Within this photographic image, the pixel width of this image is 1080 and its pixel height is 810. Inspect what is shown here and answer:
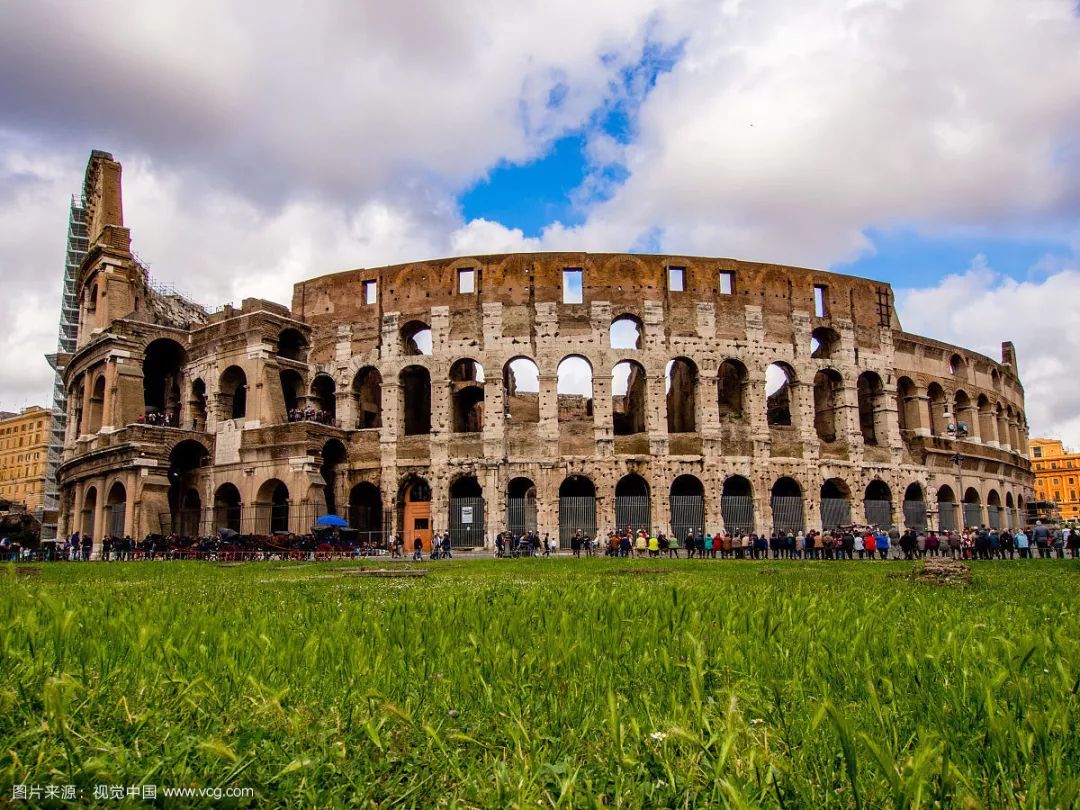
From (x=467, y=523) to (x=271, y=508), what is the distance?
7958 millimetres

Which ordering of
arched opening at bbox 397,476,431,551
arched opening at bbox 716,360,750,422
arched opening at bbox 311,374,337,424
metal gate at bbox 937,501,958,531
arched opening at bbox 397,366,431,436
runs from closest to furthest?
arched opening at bbox 397,476,431,551 → arched opening at bbox 716,360,750,422 → arched opening at bbox 397,366,431,436 → arched opening at bbox 311,374,337,424 → metal gate at bbox 937,501,958,531

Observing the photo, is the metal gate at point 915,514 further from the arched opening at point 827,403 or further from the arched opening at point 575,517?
the arched opening at point 575,517

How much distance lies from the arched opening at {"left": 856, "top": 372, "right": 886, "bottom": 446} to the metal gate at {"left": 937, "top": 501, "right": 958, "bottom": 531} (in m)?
4.23

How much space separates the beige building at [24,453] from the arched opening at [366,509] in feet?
252

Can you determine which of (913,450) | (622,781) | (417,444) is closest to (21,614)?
(622,781)

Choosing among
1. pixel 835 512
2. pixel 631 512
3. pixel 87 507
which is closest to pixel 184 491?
pixel 87 507

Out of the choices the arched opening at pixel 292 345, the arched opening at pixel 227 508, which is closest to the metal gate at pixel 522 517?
the arched opening at pixel 227 508

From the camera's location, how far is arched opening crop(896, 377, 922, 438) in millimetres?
35094

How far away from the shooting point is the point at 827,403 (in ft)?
112

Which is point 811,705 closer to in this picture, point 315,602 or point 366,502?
point 315,602

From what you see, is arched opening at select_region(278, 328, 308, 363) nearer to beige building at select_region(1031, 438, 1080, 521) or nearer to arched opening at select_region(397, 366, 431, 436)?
arched opening at select_region(397, 366, 431, 436)

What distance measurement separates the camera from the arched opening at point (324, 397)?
3236 centimetres

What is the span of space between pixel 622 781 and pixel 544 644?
1.68 metres

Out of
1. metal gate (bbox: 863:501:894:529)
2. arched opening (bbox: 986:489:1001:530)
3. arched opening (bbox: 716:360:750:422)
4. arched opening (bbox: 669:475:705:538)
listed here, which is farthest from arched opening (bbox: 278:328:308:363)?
arched opening (bbox: 986:489:1001:530)
